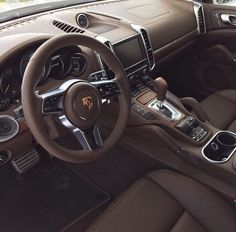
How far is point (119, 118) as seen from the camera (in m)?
1.37

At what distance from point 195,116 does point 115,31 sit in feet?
1.88

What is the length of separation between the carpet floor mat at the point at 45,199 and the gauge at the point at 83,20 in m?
0.83

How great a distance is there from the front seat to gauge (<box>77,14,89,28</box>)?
0.83 meters

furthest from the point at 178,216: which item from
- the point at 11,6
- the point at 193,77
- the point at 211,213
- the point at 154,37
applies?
the point at 193,77

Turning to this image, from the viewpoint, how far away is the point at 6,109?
1322 millimetres

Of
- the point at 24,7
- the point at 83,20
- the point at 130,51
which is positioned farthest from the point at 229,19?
the point at 24,7

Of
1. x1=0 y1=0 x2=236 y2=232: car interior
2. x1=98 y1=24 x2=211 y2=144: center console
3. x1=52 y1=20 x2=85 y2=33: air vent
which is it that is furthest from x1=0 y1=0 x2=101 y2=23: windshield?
x1=98 y1=24 x2=211 y2=144: center console

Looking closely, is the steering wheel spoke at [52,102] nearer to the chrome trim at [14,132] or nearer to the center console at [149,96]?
the chrome trim at [14,132]

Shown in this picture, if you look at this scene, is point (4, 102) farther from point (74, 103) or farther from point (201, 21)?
point (201, 21)

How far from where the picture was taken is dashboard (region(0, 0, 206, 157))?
52.5 inches

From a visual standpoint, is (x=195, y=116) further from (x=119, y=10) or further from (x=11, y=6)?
(x=11, y=6)

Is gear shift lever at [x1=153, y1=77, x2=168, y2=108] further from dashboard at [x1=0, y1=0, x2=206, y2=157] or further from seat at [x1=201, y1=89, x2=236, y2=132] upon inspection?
seat at [x1=201, y1=89, x2=236, y2=132]

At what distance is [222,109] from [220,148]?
1.50 feet

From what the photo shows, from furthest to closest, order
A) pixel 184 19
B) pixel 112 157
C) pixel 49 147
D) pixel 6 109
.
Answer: pixel 184 19
pixel 112 157
pixel 6 109
pixel 49 147
